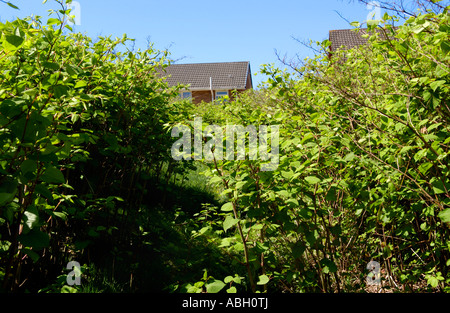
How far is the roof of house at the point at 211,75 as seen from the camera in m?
35.6

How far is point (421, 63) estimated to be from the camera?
282 cm

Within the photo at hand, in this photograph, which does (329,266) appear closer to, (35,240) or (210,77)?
(35,240)

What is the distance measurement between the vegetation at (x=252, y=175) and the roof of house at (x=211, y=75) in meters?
31.0

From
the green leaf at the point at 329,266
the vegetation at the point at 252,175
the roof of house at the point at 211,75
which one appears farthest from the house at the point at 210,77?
the green leaf at the point at 329,266

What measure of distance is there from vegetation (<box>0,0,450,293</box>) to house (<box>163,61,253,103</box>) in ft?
100

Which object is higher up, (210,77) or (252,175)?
(210,77)

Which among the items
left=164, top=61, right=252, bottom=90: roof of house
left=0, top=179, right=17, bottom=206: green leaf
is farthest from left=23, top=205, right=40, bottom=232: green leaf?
left=164, top=61, right=252, bottom=90: roof of house

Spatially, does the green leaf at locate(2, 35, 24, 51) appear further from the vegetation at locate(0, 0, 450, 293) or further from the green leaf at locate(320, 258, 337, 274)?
the green leaf at locate(320, 258, 337, 274)

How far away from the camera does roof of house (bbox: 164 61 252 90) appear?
35562 mm

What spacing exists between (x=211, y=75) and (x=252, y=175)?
35.2 metres

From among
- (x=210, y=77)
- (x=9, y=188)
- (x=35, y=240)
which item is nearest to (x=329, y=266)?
(x=35, y=240)

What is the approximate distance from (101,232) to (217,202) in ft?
8.31

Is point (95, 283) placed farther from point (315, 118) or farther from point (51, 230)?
point (315, 118)

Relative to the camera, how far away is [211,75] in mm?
36781
